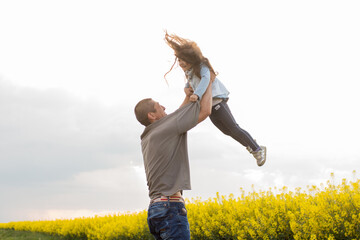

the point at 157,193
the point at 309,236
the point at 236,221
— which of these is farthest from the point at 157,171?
the point at 236,221

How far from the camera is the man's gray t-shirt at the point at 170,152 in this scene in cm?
287

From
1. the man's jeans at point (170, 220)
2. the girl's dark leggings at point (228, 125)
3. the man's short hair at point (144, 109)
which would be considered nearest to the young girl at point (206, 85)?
the girl's dark leggings at point (228, 125)

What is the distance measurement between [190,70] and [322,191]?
9.86 ft

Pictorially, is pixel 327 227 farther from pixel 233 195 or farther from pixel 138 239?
pixel 138 239

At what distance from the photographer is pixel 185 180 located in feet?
9.58

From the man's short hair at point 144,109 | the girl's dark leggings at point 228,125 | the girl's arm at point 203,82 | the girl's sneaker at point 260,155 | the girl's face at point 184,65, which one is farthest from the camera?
the girl's sneaker at point 260,155

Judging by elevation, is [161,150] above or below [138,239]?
above

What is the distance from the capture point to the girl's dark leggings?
15.3 ft

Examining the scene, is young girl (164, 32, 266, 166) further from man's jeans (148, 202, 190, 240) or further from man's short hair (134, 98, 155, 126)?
man's jeans (148, 202, 190, 240)

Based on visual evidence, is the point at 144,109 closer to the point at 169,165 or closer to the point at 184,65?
the point at 169,165

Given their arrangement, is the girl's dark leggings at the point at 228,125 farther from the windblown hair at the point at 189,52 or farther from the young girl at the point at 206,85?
the windblown hair at the point at 189,52

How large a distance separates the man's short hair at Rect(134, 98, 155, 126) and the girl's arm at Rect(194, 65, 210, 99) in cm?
44

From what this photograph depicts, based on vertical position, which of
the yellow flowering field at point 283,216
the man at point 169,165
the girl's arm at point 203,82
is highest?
the girl's arm at point 203,82

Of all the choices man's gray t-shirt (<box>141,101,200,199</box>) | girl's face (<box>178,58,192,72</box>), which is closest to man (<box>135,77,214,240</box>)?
man's gray t-shirt (<box>141,101,200,199</box>)
